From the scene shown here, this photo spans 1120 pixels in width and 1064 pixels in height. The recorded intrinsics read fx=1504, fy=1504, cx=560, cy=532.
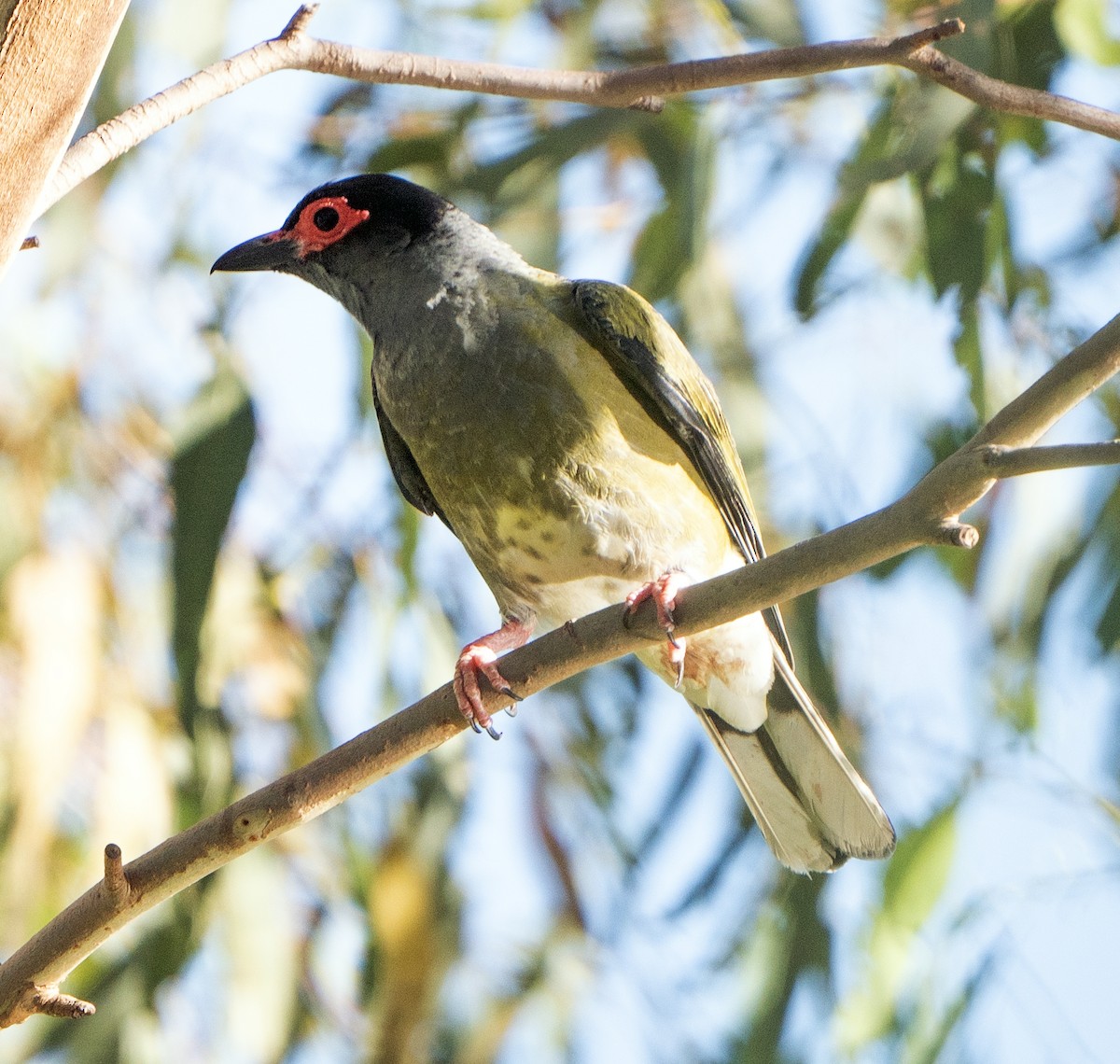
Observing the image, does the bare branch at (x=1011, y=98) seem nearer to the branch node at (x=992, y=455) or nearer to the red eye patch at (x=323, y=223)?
the branch node at (x=992, y=455)

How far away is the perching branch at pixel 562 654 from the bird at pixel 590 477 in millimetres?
489

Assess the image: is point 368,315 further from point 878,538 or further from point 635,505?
point 878,538

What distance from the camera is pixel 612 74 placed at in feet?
8.56

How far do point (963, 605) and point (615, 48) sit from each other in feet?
6.23

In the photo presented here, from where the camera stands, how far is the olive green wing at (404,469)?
3.58m

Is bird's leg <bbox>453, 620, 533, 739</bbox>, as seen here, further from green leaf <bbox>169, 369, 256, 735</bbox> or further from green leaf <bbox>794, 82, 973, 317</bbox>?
green leaf <bbox>794, 82, 973, 317</bbox>

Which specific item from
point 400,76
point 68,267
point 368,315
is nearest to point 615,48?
point 368,315

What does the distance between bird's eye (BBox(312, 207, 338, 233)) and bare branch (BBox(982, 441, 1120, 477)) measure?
2259mm

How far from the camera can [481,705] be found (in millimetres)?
2773

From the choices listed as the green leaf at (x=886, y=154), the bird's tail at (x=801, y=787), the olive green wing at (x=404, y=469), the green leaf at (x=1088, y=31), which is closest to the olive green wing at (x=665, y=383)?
the bird's tail at (x=801, y=787)

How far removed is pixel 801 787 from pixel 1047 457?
1696 mm

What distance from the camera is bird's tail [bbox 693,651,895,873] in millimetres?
3201

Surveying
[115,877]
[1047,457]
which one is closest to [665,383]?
[1047,457]

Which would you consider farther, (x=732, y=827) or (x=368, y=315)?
(x=732, y=827)
